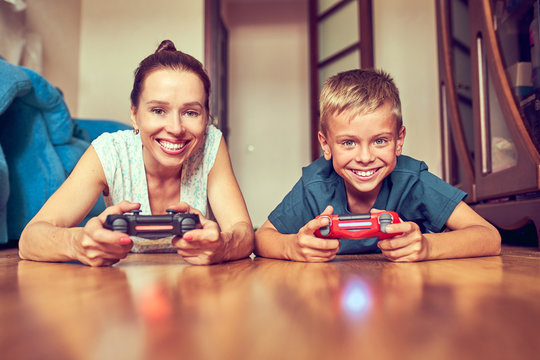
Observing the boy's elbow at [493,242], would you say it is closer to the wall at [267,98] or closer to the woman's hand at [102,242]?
the woman's hand at [102,242]

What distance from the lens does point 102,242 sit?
741 millimetres

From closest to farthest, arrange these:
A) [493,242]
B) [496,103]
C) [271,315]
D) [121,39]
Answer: [271,315] < [493,242] < [496,103] < [121,39]

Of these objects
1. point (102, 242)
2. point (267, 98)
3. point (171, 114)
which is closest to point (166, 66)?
point (171, 114)

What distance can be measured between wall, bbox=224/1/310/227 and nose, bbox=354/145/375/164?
13.8 ft

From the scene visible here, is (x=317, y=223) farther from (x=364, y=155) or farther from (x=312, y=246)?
(x=364, y=155)

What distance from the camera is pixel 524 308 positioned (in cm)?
43

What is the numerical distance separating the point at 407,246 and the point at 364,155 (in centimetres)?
24

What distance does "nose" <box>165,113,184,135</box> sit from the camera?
39.4 inches

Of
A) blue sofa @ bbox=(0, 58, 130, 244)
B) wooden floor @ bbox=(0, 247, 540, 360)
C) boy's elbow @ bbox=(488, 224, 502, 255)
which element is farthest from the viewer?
blue sofa @ bbox=(0, 58, 130, 244)

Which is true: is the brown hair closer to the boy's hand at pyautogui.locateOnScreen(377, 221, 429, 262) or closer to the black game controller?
the black game controller

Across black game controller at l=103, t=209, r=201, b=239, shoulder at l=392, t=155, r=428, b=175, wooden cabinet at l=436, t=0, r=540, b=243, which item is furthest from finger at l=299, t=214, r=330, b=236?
wooden cabinet at l=436, t=0, r=540, b=243

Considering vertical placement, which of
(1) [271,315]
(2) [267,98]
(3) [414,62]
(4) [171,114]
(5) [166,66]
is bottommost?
(1) [271,315]

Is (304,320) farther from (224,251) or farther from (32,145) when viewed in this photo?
(32,145)

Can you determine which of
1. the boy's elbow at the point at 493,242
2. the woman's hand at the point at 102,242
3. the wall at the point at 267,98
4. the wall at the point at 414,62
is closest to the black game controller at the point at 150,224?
the woman's hand at the point at 102,242
